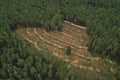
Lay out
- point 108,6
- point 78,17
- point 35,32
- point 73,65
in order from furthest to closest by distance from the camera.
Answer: point 108,6 → point 78,17 → point 35,32 → point 73,65

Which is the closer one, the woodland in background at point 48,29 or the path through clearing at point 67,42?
the woodland in background at point 48,29

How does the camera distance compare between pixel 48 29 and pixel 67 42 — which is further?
pixel 48 29

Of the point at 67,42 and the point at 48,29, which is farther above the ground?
the point at 48,29

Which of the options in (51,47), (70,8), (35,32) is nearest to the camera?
(51,47)

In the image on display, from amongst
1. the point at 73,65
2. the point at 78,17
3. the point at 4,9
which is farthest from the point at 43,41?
the point at 4,9

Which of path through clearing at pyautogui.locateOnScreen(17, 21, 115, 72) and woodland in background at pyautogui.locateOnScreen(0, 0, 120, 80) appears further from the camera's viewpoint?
path through clearing at pyautogui.locateOnScreen(17, 21, 115, 72)

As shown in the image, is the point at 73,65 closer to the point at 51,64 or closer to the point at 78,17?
the point at 51,64

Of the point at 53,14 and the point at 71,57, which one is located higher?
the point at 53,14

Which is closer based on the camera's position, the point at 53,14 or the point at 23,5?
the point at 53,14
